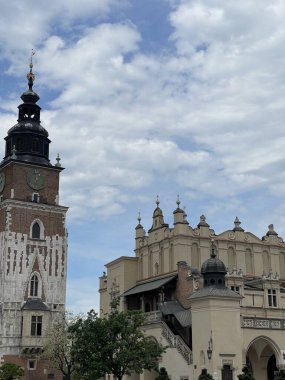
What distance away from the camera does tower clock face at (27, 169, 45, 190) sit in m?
72.1

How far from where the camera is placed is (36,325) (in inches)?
2623

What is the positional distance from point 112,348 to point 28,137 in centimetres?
3390

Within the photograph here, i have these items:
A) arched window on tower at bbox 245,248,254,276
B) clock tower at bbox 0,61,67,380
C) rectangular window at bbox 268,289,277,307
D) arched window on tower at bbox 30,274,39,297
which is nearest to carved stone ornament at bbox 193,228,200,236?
arched window on tower at bbox 245,248,254,276

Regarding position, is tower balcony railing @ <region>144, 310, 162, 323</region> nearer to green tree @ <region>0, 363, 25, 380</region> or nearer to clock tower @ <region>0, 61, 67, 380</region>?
clock tower @ <region>0, 61, 67, 380</region>

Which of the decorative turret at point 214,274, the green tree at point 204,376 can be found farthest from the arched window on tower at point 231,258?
the green tree at point 204,376

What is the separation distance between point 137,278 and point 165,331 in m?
16.1

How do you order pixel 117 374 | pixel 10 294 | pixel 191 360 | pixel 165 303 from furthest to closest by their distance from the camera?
pixel 10 294, pixel 165 303, pixel 191 360, pixel 117 374

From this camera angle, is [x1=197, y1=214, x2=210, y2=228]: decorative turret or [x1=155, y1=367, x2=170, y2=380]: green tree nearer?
[x1=155, y1=367, x2=170, y2=380]: green tree

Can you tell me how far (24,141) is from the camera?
73.6 metres

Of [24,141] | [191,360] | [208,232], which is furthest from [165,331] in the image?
[24,141]

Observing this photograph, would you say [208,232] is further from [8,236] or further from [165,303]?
[8,236]

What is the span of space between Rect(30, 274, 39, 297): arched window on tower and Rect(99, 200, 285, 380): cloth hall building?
29.1 ft

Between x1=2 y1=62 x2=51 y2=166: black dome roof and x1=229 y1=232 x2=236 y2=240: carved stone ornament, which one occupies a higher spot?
x1=2 y1=62 x2=51 y2=166: black dome roof

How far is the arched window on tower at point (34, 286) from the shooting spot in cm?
6850
